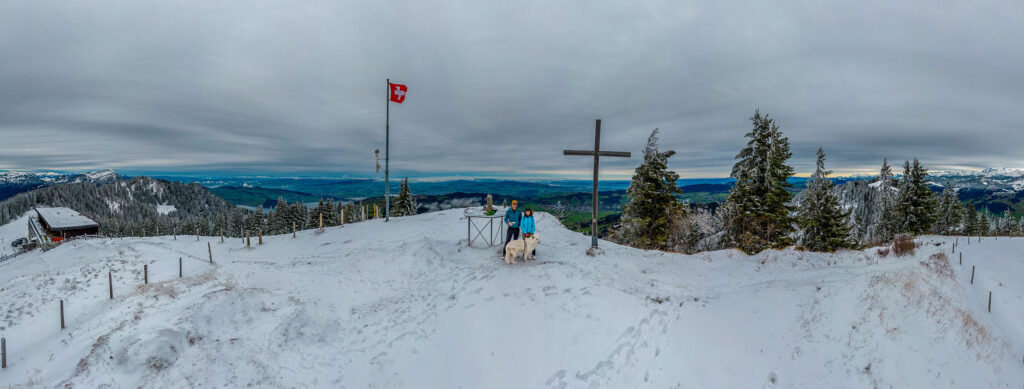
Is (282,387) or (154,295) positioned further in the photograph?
(154,295)

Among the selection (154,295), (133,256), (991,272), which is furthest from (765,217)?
(133,256)

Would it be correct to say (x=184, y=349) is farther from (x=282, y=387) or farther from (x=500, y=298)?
(x=500, y=298)

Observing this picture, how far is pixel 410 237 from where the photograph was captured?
1888cm

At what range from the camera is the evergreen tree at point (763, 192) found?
895 inches

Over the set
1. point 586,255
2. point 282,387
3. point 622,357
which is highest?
point 586,255

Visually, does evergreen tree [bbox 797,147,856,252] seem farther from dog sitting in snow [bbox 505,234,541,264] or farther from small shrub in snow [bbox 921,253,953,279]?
dog sitting in snow [bbox 505,234,541,264]

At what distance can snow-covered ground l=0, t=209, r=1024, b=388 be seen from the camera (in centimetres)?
708

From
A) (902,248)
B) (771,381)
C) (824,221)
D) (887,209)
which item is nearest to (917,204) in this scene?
(887,209)

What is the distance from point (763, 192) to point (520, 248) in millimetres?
19432

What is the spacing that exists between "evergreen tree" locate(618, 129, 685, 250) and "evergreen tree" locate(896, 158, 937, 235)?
2471 cm

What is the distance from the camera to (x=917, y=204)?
31.3 m

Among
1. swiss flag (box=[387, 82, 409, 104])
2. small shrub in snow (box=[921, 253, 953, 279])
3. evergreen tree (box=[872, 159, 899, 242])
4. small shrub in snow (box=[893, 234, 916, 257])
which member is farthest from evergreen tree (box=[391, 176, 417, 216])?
evergreen tree (box=[872, 159, 899, 242])

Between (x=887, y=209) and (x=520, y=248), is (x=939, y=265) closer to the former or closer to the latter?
(x=520, y=248)

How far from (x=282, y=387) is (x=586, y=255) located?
10.8 m
